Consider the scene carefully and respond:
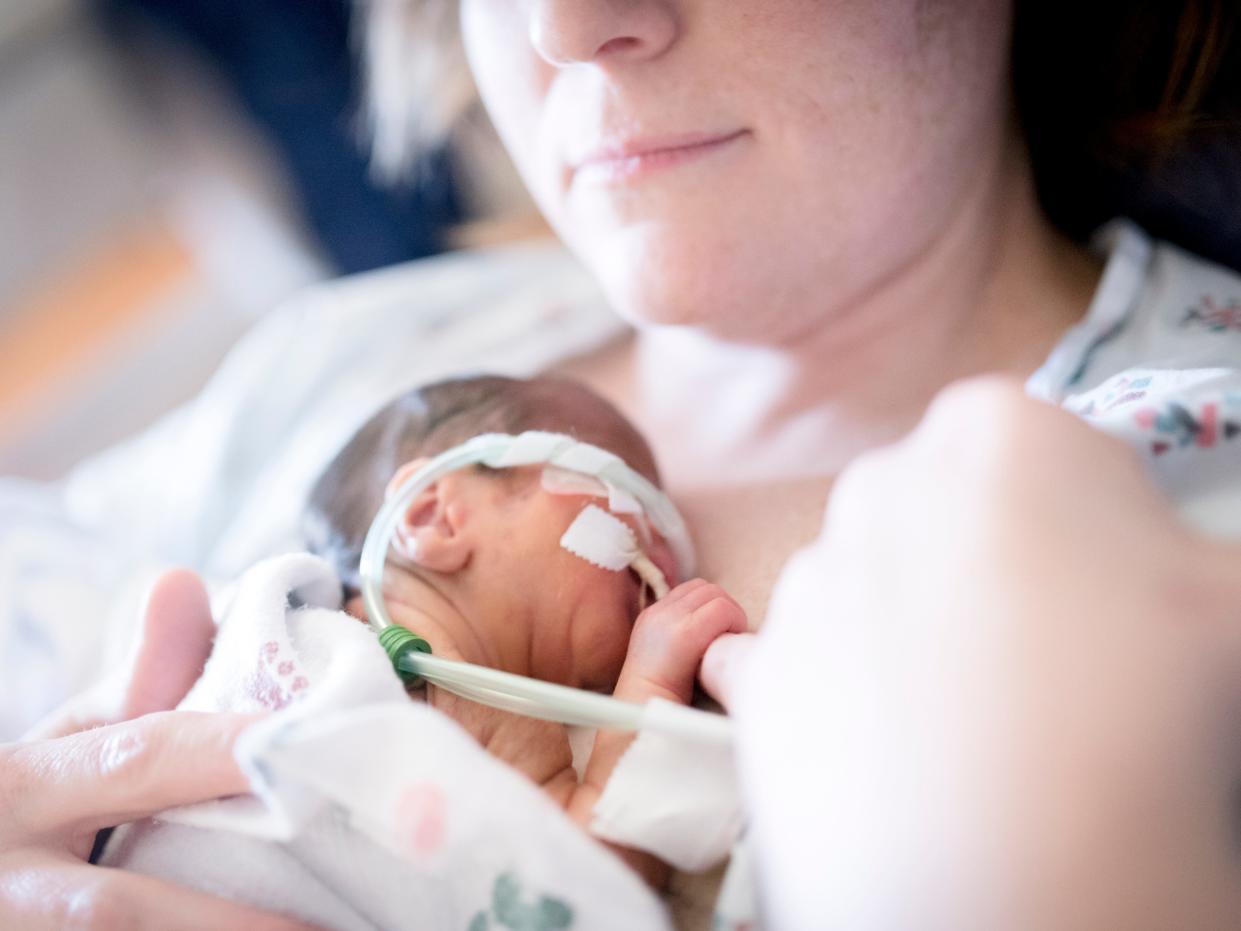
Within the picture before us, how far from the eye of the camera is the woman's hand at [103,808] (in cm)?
56

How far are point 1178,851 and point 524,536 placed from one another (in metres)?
0.46

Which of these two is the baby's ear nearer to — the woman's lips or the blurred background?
the woman's lips

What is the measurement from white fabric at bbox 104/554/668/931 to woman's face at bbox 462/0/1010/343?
41 centimetres

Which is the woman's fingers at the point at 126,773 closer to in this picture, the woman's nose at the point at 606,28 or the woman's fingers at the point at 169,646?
the woman's fingers at the point at 169,646

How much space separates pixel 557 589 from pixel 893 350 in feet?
1.37

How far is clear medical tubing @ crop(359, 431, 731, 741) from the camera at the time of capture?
0.58m

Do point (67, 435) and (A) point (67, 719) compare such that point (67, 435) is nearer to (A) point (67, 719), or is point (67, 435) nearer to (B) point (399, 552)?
(A) point (67, 719)

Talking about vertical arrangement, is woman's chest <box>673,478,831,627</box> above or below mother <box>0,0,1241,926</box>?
below

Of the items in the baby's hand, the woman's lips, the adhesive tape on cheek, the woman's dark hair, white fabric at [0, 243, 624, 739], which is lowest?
white fabric at [0, 243, 624, 739]

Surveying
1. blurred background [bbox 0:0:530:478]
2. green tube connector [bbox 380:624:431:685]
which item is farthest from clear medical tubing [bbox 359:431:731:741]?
blurred background [bbox 0:0:530:478]

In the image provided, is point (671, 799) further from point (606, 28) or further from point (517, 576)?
point (606, 28)

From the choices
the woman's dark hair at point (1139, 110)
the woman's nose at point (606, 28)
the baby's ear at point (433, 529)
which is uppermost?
the woman's nose at point (606, 28)

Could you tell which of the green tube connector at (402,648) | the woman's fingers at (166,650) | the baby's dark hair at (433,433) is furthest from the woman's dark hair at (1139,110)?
the woman's fingers at (166,650)

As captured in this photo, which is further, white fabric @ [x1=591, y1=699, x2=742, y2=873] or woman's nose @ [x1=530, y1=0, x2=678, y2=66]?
woman's nose @ [x1=530, y1=0, x2=678, y2=66]
